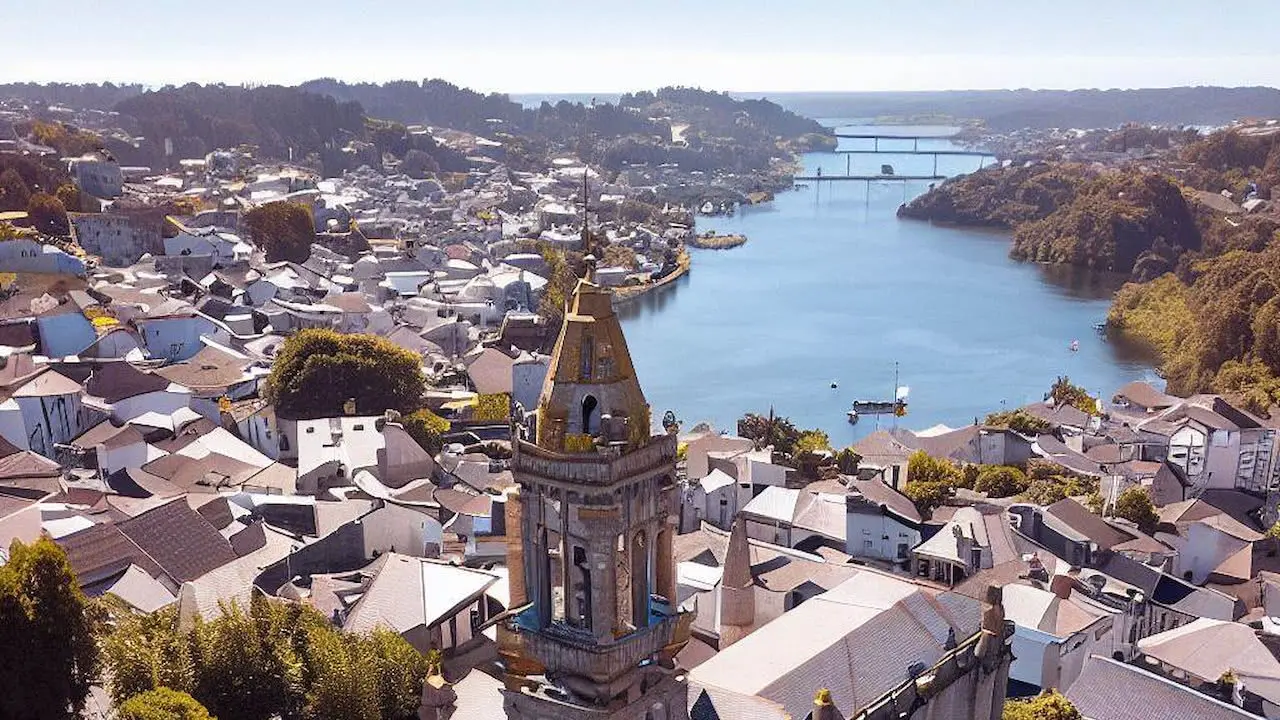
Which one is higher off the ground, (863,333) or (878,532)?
(878,532)

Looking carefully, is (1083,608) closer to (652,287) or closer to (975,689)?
(975,689)

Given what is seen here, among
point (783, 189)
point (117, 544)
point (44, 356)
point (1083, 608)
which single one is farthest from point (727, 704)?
point (783, 189)

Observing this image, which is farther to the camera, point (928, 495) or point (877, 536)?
point (928, 495)

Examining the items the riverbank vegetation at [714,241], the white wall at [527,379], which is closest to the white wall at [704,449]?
the white wall at [527,379]

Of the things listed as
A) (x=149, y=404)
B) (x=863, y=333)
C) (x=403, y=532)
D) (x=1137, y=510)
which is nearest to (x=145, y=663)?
(x=403, y=532)

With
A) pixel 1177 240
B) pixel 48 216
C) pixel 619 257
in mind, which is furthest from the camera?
pixel 1177 240

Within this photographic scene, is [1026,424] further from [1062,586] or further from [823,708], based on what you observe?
[823,708]

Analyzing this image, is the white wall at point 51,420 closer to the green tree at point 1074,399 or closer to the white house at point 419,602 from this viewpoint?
the white house at point 419,602
